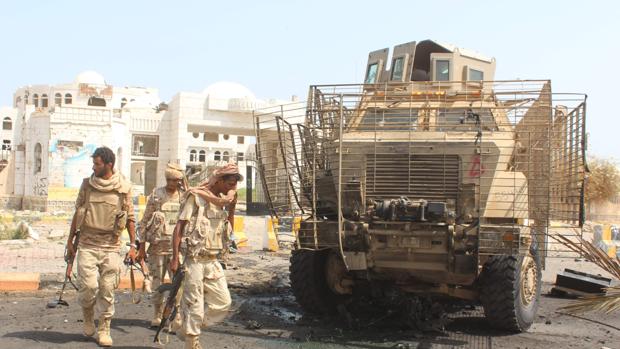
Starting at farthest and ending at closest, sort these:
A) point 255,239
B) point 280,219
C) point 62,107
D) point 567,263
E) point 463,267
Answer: point 62,107, point 255,239, point 567,263, point 280,219, point 463,267

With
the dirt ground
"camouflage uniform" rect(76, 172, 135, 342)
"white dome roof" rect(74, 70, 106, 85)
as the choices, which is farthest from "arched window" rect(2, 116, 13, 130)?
"camouflage uniform" rect(76, 172, 135, 342)

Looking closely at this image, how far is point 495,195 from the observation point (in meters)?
6.19

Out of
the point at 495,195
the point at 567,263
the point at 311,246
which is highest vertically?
the point at 495,195

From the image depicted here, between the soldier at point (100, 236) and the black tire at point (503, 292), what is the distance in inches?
130

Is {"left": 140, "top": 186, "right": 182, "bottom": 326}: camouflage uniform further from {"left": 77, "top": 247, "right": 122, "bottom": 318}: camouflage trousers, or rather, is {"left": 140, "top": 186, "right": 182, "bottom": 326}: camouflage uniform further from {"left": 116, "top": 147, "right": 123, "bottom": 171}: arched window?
{"left": 116, "top": 147, "right": 123, "bottom": 171}: arched window

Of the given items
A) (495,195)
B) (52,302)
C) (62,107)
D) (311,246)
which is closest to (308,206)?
(311,246)

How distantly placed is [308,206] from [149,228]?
5.98ft

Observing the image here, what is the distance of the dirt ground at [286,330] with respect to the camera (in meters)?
5.57

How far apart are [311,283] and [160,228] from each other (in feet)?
5.91

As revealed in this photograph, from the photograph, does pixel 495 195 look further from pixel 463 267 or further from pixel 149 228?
pixel 149 228

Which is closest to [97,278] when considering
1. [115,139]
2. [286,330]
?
[286,330]

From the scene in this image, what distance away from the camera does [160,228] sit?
19.5 ft

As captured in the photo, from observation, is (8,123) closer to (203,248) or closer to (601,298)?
(203,248)

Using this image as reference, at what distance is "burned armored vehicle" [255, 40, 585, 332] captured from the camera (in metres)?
5.84
